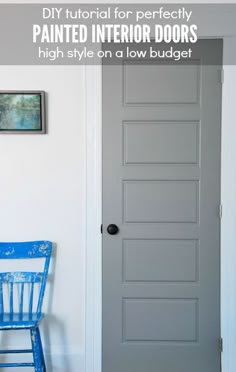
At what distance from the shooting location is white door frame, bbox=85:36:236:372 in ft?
→ 8.43

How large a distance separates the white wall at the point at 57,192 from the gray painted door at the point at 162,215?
0.55ft

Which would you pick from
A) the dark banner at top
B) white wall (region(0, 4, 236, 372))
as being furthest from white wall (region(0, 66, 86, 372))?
the dark banner at top

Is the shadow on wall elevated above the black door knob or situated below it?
below

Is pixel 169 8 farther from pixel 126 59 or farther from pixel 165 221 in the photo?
pixel 165 221

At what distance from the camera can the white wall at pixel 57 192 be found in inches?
102

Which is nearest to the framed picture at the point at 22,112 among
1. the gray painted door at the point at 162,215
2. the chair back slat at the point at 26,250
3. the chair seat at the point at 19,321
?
the gray painted door at the point at 162,215

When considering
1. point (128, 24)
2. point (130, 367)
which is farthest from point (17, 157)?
point (130, 367)

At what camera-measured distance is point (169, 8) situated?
2.57 metres

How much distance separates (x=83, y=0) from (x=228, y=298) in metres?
2.03

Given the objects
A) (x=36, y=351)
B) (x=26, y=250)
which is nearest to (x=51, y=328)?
(x=36, y=351)

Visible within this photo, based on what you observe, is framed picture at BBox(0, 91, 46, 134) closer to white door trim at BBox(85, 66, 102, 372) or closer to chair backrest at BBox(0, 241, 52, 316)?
white door trim at BBox(85, 66, 102, 372)

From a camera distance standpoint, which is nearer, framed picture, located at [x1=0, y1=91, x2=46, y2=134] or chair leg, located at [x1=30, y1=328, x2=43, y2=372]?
chair leg, located at [x1=30, y1=328, x2=43, y2=372]

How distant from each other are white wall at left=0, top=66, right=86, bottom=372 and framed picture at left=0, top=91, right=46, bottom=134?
5 cm

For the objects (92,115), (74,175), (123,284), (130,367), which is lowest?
(130,367)
